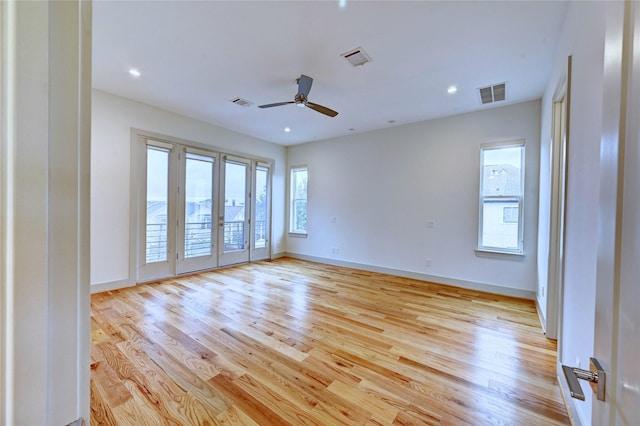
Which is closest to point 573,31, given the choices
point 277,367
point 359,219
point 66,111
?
point 66,111

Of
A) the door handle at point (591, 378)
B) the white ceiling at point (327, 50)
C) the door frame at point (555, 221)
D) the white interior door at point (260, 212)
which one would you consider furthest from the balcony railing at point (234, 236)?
the door handle at point (591, 378)

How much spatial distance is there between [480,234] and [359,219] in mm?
2149

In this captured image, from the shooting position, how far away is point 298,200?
6.62 metres

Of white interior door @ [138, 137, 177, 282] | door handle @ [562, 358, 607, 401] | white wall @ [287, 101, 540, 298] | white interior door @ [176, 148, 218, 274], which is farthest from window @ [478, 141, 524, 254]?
white interior door @ [138, 137, 177, 282]

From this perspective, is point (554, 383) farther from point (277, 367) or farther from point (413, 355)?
point (277, 367)

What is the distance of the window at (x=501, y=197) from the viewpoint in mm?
3879

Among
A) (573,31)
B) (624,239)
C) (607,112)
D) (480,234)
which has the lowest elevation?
(480,234)

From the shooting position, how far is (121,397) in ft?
5.68

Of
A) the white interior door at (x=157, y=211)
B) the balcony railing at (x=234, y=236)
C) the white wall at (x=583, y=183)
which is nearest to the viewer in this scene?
the white wall at (x=583, y=183)

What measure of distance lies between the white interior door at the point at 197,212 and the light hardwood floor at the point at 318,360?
1.12 m

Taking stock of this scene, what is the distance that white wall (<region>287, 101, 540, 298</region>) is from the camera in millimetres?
3840

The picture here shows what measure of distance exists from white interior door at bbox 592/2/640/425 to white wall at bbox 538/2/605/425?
945mm

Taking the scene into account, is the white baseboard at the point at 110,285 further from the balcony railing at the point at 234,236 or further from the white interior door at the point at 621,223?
the white interior door at the point at 621,223

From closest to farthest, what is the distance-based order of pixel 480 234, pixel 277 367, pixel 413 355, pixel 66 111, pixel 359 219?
1. pixel 66 111
2. pixel 277 367
3. pixel 413 355
4. pixel 480 234
5. pixel 359 219
